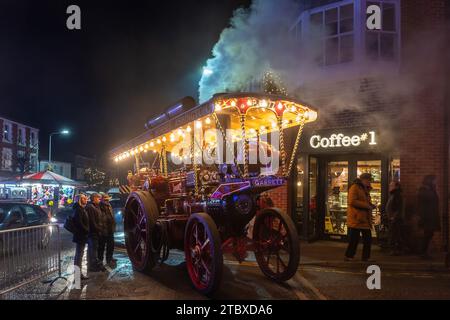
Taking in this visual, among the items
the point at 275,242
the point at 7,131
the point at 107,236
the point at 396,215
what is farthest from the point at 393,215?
the point at 7,131

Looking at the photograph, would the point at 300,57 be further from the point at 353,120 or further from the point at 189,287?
the point at 189,287

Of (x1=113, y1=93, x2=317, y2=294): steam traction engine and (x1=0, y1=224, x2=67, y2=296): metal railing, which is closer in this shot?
(x1=113, y1=93, x2=317, y2=294): steam traction engine

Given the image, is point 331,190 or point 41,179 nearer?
point 331,190

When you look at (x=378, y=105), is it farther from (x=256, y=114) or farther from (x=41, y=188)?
(x=41, y=188)

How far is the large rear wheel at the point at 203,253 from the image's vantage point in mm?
5223

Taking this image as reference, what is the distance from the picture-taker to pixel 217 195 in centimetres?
606

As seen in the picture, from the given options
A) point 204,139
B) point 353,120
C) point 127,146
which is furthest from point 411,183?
point 127,146

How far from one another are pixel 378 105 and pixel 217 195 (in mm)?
5446

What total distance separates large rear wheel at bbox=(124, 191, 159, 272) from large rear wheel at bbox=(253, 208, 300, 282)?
1781 millimetres

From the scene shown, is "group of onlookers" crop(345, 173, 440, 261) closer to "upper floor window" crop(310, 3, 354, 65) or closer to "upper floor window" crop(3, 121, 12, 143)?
"upper floor window" crop(310, 3, 354, 65)

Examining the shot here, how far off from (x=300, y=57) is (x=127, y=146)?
4.92 meters

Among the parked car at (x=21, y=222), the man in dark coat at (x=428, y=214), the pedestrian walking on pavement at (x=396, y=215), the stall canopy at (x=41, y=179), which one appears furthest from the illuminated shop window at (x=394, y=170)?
the stall canopy at (x=41, y=179)

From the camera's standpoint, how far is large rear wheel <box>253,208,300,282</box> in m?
5.70

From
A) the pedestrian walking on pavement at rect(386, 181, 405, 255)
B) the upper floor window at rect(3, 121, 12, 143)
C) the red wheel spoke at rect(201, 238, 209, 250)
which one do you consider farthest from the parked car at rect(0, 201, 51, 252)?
the upper floor window at rect(3, 121, 12, 143)
